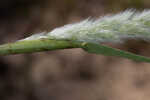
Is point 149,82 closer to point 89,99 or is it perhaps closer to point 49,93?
point 89,99

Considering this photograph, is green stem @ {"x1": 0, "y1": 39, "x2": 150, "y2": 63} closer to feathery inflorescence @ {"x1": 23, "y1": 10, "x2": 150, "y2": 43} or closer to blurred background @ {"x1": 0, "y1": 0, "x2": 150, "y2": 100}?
feathery inflorescence @ {"x1": 23, "y1": 10, "x2": 150, "y2": 43}

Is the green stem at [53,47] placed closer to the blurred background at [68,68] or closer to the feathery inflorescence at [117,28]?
the feathery inflorescence at [117,28]

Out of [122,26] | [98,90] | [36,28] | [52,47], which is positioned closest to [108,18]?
[122,26]

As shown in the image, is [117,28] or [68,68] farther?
[68,68]

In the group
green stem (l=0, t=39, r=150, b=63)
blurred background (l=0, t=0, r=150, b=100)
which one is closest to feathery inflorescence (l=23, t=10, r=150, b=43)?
green stem (l=0, t=39, r=150, b=63)

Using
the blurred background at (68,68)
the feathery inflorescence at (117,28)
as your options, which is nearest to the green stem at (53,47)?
the feathery inflorescence at (117,28)


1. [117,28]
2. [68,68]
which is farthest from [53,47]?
[68,68]

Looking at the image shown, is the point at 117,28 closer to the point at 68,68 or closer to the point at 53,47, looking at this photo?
the point at 53,47
